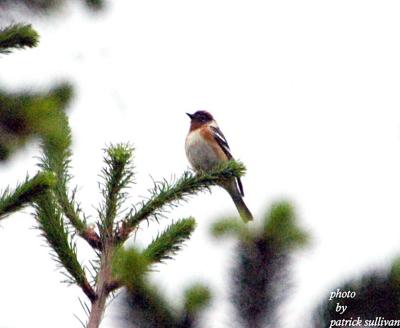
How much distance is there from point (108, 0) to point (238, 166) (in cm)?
137

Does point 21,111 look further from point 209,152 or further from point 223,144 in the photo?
point 223,144

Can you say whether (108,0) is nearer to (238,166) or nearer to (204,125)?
(238,166)

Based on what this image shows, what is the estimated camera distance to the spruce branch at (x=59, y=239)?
2408mm

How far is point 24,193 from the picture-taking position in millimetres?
2316

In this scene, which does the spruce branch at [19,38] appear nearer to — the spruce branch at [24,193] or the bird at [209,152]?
the spruce branch at [24,193]

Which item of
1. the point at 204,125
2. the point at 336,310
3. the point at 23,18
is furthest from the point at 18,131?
the point at 204,125

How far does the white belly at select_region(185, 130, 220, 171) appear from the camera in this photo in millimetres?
8289

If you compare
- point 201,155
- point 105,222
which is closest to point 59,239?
point 105,222

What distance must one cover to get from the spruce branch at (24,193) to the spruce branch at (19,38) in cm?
68

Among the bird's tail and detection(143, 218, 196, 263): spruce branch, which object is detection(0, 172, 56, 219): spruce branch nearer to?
detection(143, 218, 196, 263): spruce branch

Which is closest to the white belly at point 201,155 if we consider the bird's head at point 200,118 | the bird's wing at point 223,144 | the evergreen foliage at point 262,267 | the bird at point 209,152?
the bird at point 209,152

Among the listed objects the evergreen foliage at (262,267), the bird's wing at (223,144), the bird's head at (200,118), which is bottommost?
the evergreen foliage at (262,267)

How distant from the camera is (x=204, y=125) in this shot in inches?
350

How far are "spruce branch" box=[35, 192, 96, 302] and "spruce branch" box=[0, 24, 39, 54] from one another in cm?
Result: 57
